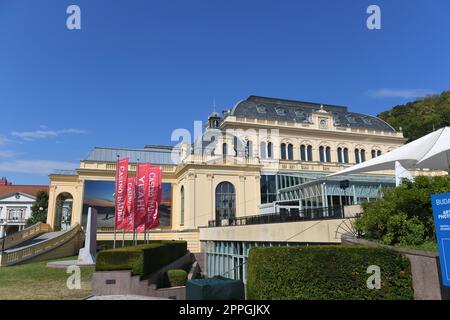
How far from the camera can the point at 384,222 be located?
10961mm

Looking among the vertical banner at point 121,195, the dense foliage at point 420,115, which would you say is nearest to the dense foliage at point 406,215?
the vertical banner at point 121,195

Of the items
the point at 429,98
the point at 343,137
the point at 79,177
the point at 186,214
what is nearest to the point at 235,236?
the point at 186,214

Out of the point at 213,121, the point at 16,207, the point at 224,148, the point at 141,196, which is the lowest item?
the point at 141,196

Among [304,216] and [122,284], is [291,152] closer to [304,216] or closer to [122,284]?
[304,216]

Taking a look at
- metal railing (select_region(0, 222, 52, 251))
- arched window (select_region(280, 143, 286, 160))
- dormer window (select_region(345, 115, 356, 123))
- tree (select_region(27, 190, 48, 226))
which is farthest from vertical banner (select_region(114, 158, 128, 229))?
dormer window (select_region(345, 115, 356, 123))

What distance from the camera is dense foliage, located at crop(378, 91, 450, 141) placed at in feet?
212

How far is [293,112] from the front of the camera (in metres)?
49.2

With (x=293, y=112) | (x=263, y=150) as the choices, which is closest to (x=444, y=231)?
(x=263, y=150)

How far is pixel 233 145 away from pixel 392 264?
32.5m

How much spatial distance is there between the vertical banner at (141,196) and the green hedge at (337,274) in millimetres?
20138

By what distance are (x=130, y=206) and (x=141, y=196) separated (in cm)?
142

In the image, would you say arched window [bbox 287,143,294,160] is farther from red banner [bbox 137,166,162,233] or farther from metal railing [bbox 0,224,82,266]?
metal railing [bbox 0,224,82,266]

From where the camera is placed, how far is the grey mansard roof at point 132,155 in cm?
4328
